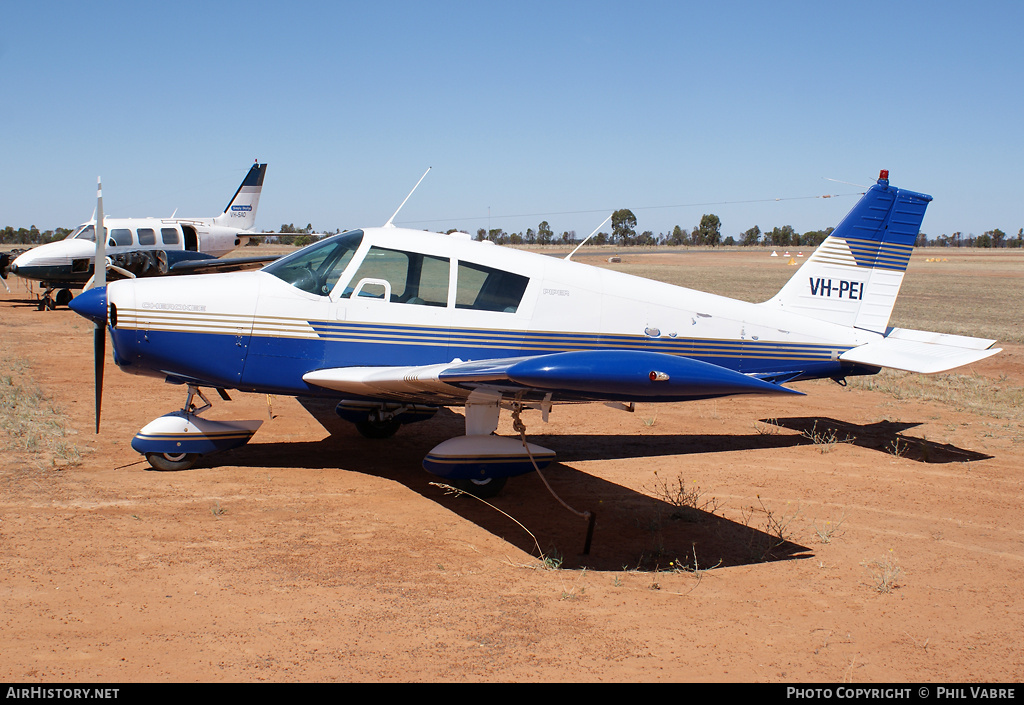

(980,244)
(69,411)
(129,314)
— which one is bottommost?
(69,411)

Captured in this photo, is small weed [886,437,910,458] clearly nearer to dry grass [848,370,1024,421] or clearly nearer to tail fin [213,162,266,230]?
dry grass [848,370,1024,421]

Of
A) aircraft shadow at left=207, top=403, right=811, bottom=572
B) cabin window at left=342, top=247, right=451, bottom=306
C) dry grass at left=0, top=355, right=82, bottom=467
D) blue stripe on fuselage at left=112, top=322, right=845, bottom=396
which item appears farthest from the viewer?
dry grass at left=0, top=355, right=82, bottom=467

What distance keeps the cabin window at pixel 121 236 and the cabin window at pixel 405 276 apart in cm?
1819

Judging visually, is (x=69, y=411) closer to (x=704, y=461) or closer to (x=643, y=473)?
(x=643, y=473)

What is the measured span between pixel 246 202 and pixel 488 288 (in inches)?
938

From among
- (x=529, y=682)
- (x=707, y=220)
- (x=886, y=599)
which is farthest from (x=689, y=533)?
(x=707, y=220)

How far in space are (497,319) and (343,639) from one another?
3.52 m

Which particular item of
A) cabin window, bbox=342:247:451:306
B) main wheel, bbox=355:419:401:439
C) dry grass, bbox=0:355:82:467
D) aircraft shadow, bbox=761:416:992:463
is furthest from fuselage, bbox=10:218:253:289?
aircraft shadow, bbox=761:416:992:463

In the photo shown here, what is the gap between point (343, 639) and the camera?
3869 mm

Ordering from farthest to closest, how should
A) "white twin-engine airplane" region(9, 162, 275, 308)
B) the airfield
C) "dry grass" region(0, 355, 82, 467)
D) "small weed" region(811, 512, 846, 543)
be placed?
"white twin-engine airplane" region(9, 162, 275, 308)
"dry grass" region(0, 355, 82, 467)
"small weed" region(811, 512, 846, 543)
the airfield

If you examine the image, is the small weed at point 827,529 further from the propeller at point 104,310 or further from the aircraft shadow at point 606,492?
the propeller at point 104,310

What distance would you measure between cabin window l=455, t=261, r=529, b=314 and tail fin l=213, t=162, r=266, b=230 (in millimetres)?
23134

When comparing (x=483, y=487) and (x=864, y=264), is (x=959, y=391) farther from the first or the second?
(x=483, y=487)

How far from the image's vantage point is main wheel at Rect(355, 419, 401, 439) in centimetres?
839
